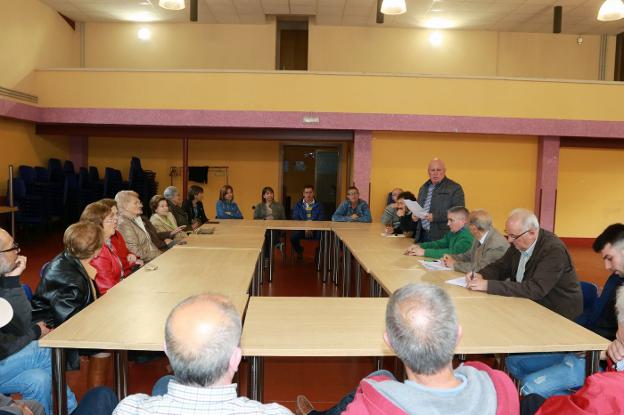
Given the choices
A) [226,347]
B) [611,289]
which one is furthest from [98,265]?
[611,289]

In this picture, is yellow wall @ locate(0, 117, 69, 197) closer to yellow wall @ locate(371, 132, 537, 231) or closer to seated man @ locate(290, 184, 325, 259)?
seated man @ locate(290, 184, 325, 259)

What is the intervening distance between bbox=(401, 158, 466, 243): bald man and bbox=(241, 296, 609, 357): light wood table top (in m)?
2.71

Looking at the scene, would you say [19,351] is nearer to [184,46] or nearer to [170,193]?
[170,193]

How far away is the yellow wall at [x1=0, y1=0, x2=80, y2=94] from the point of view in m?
9.13

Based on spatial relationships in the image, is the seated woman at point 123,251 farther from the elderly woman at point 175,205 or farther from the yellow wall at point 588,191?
the yellow wall at point 588,191

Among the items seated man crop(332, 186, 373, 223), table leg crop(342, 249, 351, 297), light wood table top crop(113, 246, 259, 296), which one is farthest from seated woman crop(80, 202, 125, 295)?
seated man crop(332, 186, 373, 223)

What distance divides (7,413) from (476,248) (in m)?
3.30

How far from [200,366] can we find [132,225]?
3.96 meters

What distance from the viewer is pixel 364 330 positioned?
249 centimetres

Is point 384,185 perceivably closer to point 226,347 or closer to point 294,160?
point 294,160

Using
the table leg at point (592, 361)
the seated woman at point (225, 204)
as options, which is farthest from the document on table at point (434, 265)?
the seated woman at point (225, 204)

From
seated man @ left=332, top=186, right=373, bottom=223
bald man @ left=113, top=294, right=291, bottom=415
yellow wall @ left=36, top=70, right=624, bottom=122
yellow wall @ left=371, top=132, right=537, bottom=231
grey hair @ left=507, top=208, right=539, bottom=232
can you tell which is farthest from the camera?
yellow wall @ left=371, top=132, right=537, bottom=231

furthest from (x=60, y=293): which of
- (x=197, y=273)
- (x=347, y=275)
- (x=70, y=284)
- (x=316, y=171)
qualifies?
(x=316, y=171)

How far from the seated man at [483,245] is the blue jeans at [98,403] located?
2.72 meters
